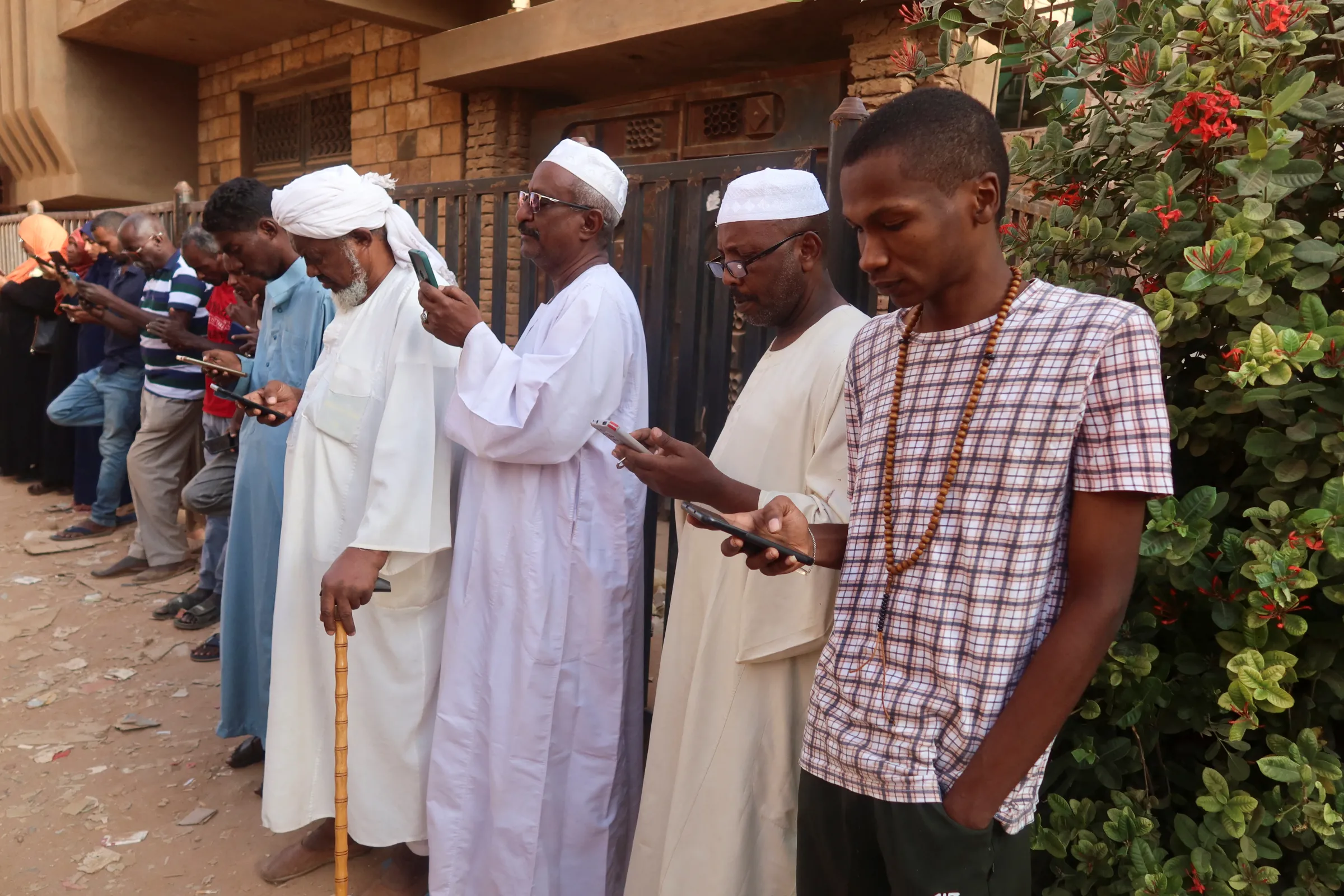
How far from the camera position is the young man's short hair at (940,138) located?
1397 mm

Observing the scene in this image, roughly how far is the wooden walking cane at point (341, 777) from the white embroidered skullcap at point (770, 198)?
1444mm

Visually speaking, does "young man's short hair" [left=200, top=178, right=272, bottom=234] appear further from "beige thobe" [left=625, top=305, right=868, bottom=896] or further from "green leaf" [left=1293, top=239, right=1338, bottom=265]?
"green leaf" [left=1293, top=239, right=1338, bottom=265]

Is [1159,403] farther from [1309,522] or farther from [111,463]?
[111,463]

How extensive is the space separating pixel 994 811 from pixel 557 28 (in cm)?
631

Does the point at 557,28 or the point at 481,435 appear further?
the point at 557,28

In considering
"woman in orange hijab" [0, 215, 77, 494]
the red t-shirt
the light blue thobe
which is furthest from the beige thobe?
"woman in orange hijab" [0, 215, 77, 494]

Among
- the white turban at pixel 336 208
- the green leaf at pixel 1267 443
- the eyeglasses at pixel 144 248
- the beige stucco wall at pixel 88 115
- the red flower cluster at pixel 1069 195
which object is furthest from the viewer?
the beige stucco wall at pixel 88 115

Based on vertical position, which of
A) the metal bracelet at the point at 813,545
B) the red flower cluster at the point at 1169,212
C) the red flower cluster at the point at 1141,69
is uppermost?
the red flower cluster at the point at 1141,69

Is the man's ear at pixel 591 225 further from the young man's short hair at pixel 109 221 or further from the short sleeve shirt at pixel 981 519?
the young man's short hair at pixel 109 221

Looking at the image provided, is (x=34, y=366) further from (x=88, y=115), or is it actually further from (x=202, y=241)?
(x=202, y=241)

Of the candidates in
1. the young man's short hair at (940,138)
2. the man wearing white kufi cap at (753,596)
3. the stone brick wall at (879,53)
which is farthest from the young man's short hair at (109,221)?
the young man's short hair at (940,138)

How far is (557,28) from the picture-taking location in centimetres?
652

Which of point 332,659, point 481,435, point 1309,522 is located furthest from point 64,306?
point 1309,522

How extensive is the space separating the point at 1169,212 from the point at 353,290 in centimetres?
227
